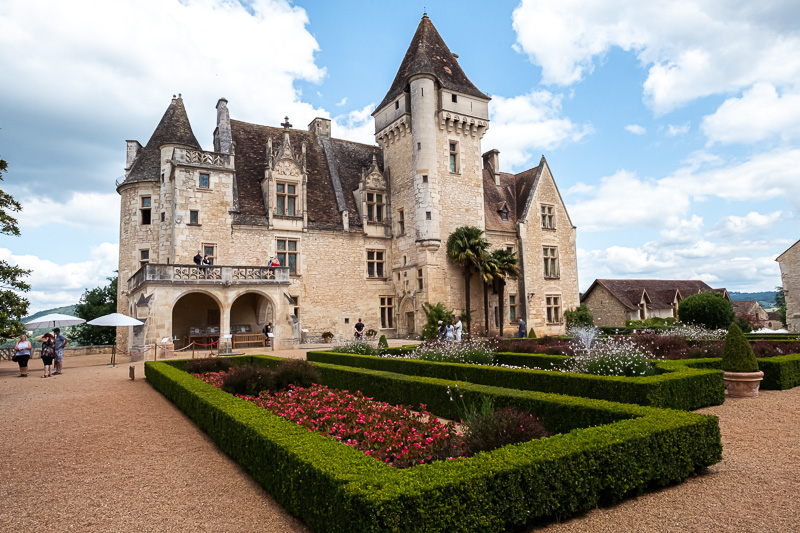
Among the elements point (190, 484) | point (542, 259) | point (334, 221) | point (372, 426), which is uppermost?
point (334, 221)

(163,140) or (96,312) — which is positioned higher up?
(163,140)

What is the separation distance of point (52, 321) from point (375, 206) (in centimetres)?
1737

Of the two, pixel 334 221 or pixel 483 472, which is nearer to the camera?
pixel 483 472

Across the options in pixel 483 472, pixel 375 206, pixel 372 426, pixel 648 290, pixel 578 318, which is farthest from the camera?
pixel 648 290

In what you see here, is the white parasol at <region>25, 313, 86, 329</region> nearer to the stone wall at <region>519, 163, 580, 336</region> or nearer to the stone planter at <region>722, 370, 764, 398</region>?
the stone planter at <region>722, 370, 764, 398</region>

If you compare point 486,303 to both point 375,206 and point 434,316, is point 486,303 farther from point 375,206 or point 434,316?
point 375,206

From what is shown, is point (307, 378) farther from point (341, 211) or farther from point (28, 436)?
point (341, 211)

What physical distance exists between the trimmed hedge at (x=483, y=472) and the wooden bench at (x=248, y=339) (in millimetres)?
17607

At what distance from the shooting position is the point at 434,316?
25.8 metres

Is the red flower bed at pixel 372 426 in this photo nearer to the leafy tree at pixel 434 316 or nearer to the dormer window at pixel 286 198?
the leafy tree at pixel 434 316

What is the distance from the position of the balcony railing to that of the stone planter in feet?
61.0

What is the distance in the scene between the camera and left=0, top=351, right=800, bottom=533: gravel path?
4.24 meters

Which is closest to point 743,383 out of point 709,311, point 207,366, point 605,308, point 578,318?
point 207,366

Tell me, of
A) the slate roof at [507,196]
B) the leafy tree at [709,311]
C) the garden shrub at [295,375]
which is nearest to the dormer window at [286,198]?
the slate roof at [507,196]
